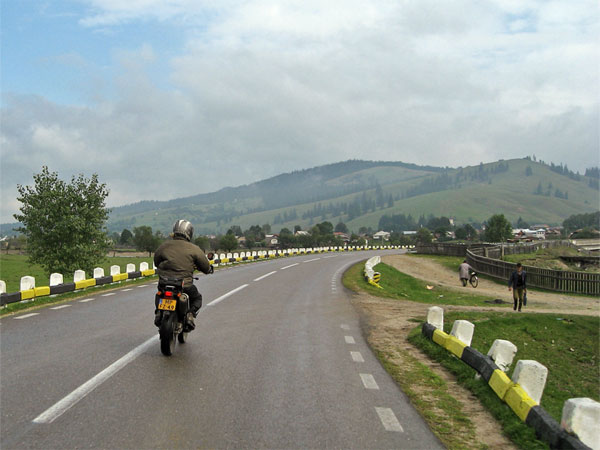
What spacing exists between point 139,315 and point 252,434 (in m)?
8.24

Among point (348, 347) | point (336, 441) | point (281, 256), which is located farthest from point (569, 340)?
point (281, 256)

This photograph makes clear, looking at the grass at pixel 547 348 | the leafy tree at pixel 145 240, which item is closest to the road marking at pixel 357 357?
the grass at pixel 547 348

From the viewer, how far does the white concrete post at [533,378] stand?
5742mm

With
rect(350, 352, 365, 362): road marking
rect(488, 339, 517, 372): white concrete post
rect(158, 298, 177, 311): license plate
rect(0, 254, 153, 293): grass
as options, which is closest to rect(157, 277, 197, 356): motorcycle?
rect(158, 298, 177, 311): license plate

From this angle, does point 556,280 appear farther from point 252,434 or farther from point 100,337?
point 252,434

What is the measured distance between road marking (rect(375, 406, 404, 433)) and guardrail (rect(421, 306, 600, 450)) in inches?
52.6

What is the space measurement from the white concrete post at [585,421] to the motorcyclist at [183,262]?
549 centimetres

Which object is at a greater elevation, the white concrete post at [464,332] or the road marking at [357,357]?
the white concrete post at [464,332]

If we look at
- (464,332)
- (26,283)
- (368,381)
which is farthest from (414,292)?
(368,381)

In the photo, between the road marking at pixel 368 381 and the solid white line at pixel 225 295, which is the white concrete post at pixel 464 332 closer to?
the road marking at pixel 368 381

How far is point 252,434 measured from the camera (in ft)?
15.8

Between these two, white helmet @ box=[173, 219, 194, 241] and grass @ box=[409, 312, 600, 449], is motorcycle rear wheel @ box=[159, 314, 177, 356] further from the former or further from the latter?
grass @ box=[409, 312, 600, 449]

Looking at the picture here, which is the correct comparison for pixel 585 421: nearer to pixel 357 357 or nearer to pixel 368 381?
pixel 368 381

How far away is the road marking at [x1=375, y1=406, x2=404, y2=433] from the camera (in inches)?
205
